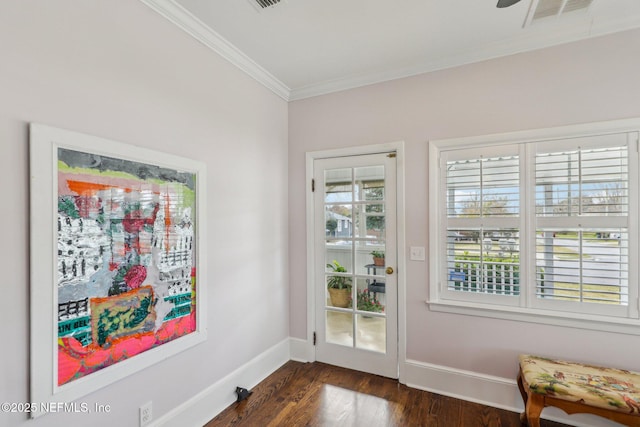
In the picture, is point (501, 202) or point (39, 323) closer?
point (39, 323)

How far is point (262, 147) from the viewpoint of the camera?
9.03 ft

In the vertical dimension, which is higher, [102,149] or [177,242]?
[102,149]

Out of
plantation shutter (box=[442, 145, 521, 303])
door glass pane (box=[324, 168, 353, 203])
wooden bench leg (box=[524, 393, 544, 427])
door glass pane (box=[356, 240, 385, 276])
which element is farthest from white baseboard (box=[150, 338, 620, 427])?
door glass pane (box=[324, 168, 353, 203])

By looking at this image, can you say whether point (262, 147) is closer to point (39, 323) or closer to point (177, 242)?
point (177, 242)

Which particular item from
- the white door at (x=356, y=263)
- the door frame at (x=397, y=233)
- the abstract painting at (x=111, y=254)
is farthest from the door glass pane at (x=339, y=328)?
the abstract painting at (x=111, y=254)

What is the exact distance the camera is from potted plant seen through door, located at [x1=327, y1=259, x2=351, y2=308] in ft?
9.43

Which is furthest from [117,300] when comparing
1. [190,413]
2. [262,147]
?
[262,147]

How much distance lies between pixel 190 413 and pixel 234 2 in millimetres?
2569

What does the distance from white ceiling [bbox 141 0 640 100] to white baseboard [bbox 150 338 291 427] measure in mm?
2400

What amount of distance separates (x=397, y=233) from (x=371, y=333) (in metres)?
0.93

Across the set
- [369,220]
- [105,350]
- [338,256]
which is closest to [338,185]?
[369,220]

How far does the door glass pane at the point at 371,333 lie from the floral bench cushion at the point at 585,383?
104cm

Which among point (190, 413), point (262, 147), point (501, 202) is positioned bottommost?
point (190, 413)

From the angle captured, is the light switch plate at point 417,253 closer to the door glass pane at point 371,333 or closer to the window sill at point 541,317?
the window sill at point 541,317
